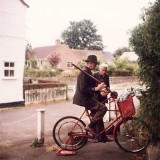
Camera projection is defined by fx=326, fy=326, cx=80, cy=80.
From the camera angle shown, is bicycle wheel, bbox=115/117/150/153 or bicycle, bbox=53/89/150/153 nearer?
bicycle wheel, bbox=115/117/150/153

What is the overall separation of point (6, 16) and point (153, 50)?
45.7ft

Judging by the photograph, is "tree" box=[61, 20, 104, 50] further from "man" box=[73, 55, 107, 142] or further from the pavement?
"man" box=[73, 55, 107, 142]

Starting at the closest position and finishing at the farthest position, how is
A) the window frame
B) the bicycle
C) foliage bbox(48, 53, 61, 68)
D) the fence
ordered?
the bicycle → the window frame → the fence → foliage bbox(48, 53, 61, 68)

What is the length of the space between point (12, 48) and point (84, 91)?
12.7 metres

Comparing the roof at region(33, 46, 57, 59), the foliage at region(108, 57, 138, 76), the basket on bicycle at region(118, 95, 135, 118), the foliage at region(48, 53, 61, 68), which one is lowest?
the basket on bicycle at region(118, 95, 135, 118)

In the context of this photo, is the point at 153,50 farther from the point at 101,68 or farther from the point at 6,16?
the point at 6,16

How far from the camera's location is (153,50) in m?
6.13

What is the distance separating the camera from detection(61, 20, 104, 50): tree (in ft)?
340

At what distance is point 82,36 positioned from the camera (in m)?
104

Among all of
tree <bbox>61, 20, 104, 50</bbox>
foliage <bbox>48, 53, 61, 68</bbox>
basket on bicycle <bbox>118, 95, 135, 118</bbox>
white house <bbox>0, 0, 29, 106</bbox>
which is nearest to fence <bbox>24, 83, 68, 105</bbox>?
white house <bbox>0, 0, 29, 106</bbox>

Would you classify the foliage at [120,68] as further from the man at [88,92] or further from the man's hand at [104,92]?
the man at [88,92]

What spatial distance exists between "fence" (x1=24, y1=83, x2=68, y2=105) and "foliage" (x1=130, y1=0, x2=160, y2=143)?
538 inches

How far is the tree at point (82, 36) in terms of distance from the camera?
103750 mm

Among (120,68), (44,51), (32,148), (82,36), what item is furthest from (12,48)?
(82,36)
